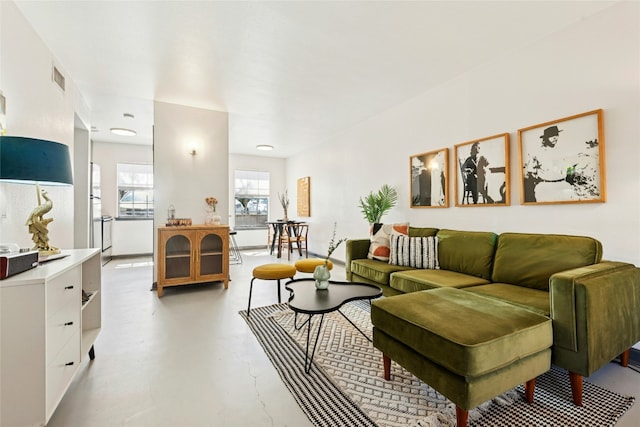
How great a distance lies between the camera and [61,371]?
142cm

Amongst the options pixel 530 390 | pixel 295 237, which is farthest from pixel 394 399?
pixel 295 237

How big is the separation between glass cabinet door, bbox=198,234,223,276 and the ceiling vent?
216 cm

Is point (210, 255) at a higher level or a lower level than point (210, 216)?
lower

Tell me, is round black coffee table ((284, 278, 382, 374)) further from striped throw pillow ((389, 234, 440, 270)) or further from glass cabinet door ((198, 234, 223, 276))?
glass cabinet door ((198, 234, 223, 276))

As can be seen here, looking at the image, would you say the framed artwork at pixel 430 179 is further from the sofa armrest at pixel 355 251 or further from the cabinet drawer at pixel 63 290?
the cabinet drawer at pixel 63 290

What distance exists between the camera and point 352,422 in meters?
1.41

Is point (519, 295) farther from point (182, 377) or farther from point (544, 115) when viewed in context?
point (182, 377)

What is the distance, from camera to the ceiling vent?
8.87 ft

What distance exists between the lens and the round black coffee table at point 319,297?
6.23 ft

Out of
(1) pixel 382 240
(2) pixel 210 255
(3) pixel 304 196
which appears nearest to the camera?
(1) pixel 382 240

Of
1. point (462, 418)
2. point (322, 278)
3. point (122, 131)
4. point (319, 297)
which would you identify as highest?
point (122, 131)

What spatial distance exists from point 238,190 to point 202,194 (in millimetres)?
3376

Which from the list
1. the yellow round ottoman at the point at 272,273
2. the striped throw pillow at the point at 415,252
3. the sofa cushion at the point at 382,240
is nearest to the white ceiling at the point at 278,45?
the sofa cushion at the point at 382,240

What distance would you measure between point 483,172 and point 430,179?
2.19 feet
